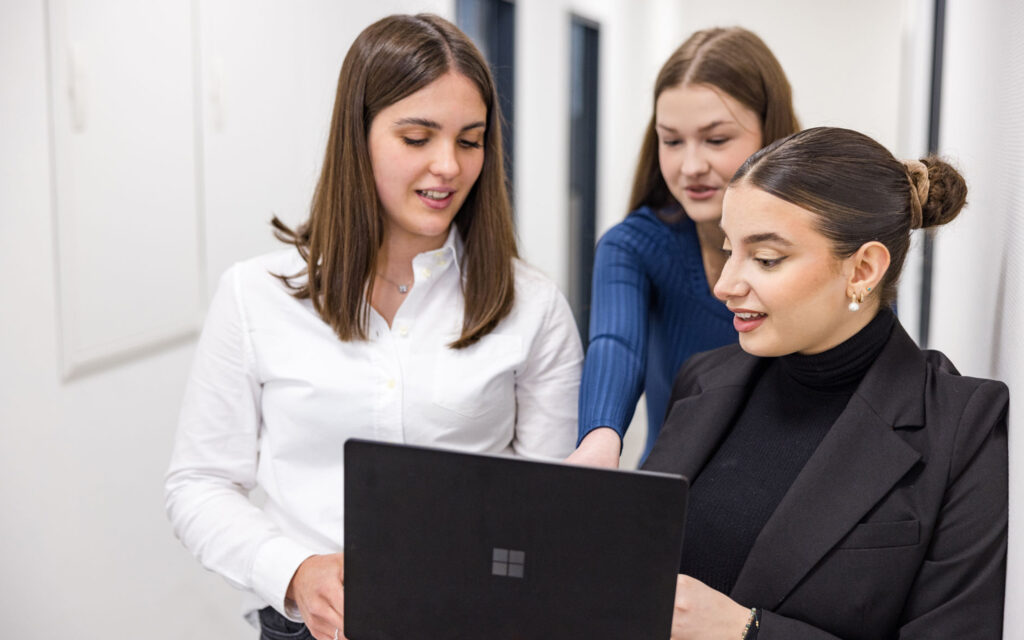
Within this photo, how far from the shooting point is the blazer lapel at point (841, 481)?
1.19 m

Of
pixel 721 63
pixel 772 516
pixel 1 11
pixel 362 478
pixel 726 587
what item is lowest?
pixel 726 587

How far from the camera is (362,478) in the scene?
40.3 inches

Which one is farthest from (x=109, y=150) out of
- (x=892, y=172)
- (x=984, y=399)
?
(x=984, y=399)

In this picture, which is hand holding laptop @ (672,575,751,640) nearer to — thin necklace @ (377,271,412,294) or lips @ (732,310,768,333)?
lips @ (732,310,768,333)

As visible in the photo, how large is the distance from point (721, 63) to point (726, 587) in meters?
0.95

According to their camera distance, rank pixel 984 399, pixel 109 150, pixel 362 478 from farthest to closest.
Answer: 1. pixel 109 150
2. pixel 984 399
3. pixel 362 478

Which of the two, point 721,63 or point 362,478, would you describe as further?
Answer: point 721,63

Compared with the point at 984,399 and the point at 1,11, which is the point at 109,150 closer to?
the point at 1,11

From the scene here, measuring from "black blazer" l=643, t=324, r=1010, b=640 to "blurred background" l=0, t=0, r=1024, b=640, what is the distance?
6 cm

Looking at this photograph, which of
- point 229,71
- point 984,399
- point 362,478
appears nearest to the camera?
point 362,478

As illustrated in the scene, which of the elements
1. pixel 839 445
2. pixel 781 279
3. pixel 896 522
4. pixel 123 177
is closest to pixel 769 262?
pixel 781 279

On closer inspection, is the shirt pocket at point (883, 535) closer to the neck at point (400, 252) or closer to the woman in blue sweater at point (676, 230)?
the woman in blue sweater at point (676, 230)

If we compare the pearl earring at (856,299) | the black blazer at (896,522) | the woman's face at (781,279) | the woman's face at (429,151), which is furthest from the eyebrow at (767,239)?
the woman's face at (429,151)

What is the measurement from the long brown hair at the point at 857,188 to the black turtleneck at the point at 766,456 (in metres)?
0.11
